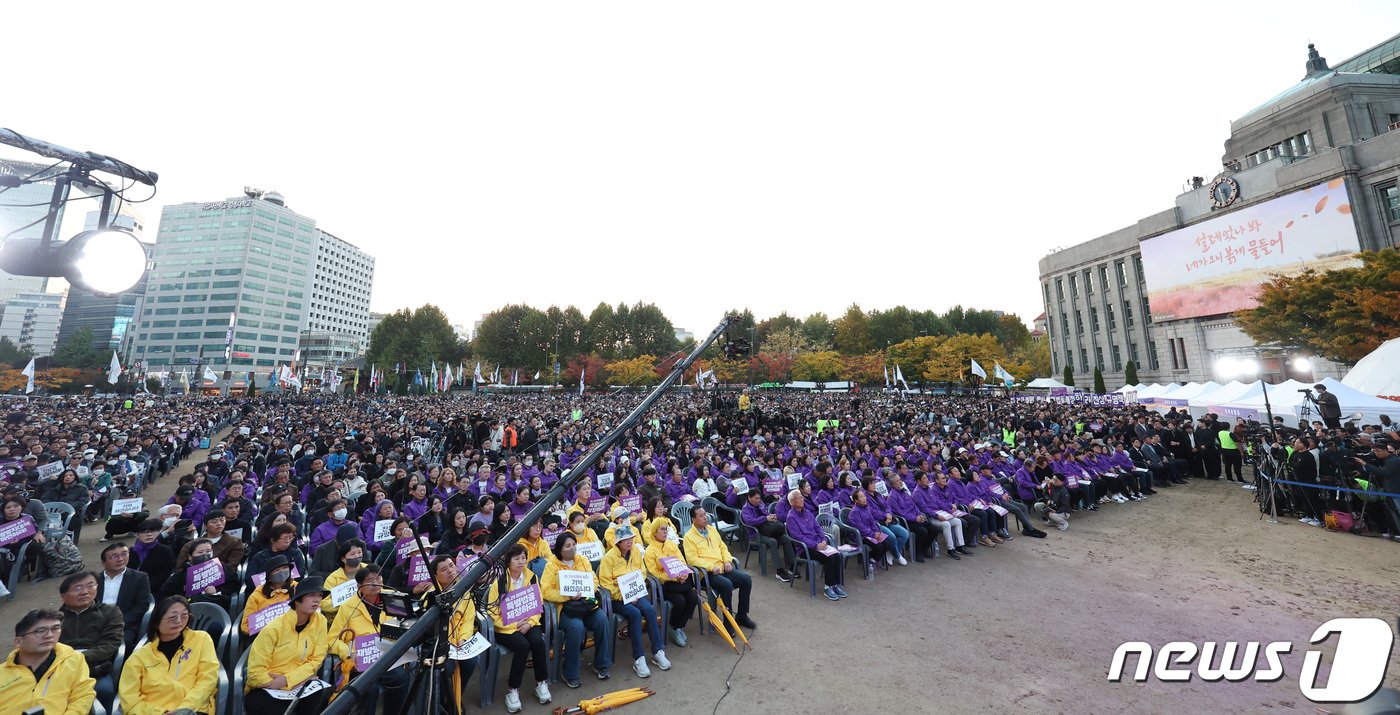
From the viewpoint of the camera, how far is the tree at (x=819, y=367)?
6091 cm

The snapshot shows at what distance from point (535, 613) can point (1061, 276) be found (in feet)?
206

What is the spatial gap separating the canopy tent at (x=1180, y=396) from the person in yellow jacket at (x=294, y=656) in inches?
1155

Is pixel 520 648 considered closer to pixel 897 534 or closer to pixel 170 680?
pixel 170 680

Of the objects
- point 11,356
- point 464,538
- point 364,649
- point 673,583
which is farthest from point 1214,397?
point 11,356

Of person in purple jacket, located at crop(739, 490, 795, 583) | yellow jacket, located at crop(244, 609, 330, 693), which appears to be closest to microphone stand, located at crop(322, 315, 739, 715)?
yellow jacket, located at crop(244, 609, 330, 693)

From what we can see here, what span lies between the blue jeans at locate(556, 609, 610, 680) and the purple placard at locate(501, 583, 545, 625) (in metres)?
0.39

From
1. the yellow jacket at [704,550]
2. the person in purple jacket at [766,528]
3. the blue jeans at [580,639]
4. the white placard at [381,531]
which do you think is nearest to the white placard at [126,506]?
the white placard at [381,531]

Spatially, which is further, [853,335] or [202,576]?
[853,335]

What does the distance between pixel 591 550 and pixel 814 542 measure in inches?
137

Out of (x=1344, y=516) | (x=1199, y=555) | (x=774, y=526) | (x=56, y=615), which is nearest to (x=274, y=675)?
(x=56, y=615)

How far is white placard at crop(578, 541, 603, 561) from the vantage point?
21.5 feet

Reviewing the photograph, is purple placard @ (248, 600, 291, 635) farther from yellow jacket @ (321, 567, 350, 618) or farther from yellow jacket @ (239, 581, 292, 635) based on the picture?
yellow jacket @ (321, 567, 350, 618)

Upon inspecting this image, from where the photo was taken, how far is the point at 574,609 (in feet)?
18.1

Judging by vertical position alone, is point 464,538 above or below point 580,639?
above
